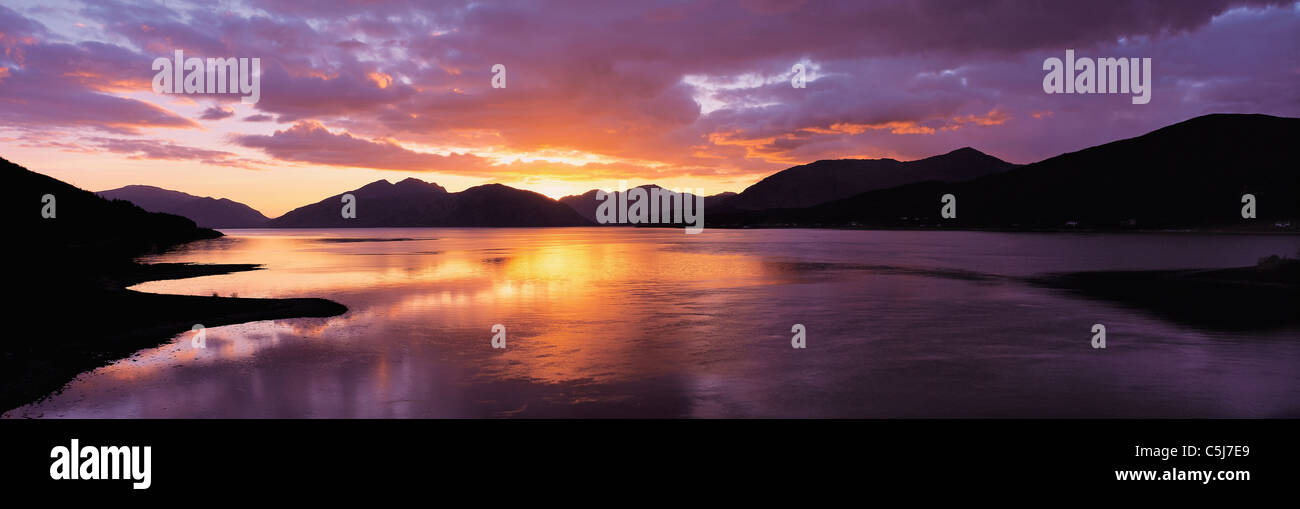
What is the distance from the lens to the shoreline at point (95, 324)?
1639 cm

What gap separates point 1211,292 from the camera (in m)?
36.9

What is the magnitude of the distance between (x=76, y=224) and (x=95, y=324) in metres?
118

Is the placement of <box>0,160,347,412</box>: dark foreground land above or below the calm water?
above

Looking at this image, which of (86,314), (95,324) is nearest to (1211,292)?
(95,324)

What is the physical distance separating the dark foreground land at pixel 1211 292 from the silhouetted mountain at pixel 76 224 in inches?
3422

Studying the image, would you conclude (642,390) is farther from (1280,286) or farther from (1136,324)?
(1280,286)

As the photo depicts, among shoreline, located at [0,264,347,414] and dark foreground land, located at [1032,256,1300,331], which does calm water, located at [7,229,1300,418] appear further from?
dark foreground land, located at [1032,256,1300,331]

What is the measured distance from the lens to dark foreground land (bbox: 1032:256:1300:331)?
2741 cm

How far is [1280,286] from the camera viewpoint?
3744 cm

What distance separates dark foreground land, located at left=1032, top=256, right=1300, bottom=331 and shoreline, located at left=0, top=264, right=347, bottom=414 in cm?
4022

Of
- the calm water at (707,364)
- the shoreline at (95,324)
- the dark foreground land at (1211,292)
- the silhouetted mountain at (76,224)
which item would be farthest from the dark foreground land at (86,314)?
the dark foreground land at (1211,292)

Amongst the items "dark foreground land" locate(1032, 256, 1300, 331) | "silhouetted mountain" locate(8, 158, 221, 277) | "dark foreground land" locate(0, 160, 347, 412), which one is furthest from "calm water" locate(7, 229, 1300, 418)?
"silhouetted mountain" locate(8, 158, 221, 277)

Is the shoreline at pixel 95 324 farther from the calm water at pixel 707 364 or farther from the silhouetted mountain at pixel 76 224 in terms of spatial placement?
→ the silhouetted mountain at pixel 76 224
